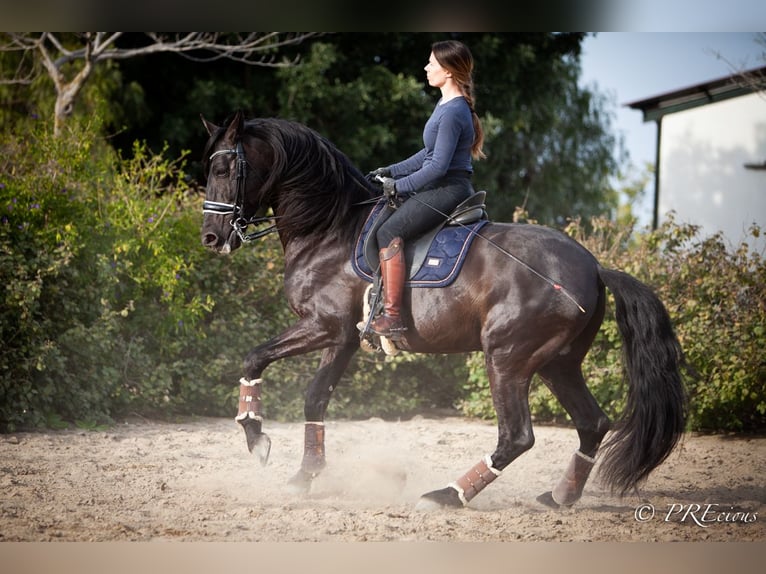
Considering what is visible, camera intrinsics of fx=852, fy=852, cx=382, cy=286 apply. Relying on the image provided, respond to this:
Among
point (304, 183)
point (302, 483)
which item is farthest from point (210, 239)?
point (302, 483)

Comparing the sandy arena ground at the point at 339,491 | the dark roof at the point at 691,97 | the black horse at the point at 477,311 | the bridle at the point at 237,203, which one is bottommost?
the sandy arena ground at the point at 339,491

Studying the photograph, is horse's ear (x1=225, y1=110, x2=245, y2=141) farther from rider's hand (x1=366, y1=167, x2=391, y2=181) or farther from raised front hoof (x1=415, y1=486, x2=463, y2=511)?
raised front hoof (x1=415, y1=486, x2=463, y2=511)

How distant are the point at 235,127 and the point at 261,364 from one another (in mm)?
1345

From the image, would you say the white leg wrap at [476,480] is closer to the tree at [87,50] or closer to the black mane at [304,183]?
the black mane at [304,183]

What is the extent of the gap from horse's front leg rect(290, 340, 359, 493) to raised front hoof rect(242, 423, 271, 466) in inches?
10.6

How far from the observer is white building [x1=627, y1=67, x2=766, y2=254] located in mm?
12789

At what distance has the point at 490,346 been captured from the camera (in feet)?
15.4

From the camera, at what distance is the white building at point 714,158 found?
42.0ft

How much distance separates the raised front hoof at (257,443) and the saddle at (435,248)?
1065 mm

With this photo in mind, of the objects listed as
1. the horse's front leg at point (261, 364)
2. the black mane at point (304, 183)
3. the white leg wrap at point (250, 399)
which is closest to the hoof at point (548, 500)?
the horse's front leg at point (261, 364)

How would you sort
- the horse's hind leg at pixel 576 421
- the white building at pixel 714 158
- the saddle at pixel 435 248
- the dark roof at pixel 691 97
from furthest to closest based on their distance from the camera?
the white building at pixel 714 158
the dark roof at pixel 691 97
the horse's hind leg at pixel 576 421
the saddle at pixel 435 248

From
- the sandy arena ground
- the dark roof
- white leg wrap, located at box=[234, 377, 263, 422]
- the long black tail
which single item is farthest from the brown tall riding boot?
the dark roof

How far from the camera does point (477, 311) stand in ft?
15.6

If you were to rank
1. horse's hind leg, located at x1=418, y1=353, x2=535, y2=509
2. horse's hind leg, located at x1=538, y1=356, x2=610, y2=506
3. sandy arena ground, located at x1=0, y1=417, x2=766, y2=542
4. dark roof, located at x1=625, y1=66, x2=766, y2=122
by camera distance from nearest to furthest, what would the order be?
1. sandy arena ground, located at x1=0, y1=417, x2=766, y2=542
2. horse's hind leg, located at x1=418, y1=353, x2=535, y2=509
3. horse's hind leg, located at x1=538, y1=356, x2=610, y2=506
4. dark roof, located at x1=625, y1=66, x2=766, y2=122
